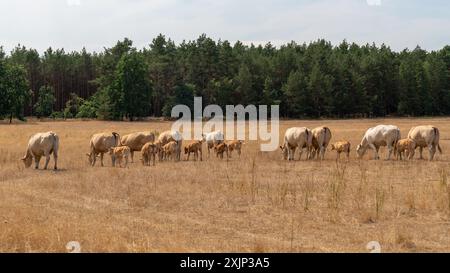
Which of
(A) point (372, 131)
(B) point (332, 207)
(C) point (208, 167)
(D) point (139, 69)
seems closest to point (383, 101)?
(D) point (139, 69)

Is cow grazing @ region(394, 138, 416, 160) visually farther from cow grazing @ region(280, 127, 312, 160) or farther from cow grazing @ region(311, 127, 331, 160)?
cow grazing @ region(280, 127, 312, 160)

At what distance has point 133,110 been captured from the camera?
83.6 meters

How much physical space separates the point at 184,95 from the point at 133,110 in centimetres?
1008

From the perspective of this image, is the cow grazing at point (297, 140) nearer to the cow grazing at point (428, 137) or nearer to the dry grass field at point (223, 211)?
the cow grazing at point (428, 137)

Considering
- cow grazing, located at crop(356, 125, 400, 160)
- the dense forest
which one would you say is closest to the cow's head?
cow grazing, located at crop(356, 125, 400, 160)

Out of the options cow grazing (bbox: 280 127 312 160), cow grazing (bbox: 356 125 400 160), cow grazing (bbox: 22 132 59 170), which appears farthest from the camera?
cow grazing (bbox: 280 127 312 160)

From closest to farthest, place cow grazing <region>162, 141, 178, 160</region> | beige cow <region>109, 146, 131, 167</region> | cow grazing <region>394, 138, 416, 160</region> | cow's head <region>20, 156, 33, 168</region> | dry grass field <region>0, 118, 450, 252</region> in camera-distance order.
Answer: dry grass field <region>0, 118, 450, 252</region> → cow's head <region>20, 156, 33, 168</region> → beige cow <region>109, 146, 131, 167</region> → cow grazing <region>394, 138, 416, 160</region> → cow grazing <region>162, 141, 178, 160</region>

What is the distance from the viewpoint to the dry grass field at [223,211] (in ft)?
32.2

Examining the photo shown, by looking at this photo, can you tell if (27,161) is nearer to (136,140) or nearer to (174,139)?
(136,140)

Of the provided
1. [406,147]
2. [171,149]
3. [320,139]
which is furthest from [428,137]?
[171,149]

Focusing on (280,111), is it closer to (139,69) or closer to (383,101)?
(383,101)

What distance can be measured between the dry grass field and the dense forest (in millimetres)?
64304

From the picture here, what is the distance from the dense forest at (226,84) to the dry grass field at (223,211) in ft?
211

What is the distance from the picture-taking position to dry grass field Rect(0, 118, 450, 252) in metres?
9.83
